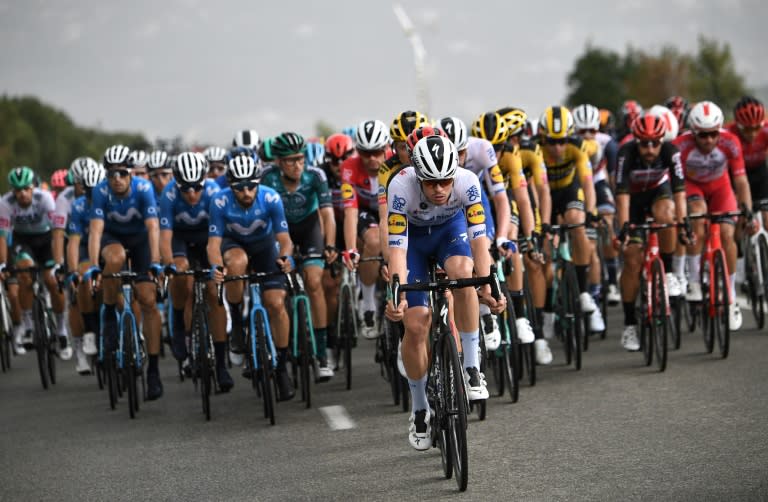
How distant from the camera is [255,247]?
34.3 feet

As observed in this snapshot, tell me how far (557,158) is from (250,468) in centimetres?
558

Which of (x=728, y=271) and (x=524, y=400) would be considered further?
(x=728, y=271)

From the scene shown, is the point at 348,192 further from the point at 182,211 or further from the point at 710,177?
the point at 710,177

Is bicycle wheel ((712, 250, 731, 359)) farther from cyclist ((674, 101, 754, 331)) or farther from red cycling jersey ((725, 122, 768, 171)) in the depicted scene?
red cycling jersey ((725, 122, 768, 171))

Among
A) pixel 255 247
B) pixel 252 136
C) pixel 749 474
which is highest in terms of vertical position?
pixel 252 136

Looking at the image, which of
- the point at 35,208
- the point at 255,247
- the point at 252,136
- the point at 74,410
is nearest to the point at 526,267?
the point at 255,247

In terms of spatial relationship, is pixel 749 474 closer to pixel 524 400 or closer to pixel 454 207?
pixel 454 207

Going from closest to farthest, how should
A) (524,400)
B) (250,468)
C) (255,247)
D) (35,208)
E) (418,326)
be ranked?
1. (418,326)
2. (250,468)
3. (524,400)
4. (255,247)
5. (35,208)

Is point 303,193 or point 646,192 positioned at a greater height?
point 303,193

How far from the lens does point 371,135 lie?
10.5 m

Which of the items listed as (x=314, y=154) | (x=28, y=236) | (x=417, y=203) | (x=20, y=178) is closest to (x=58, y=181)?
(x=28, y=236)

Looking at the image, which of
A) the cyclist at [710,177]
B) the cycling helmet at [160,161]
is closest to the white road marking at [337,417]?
the cyclist at [710,177]

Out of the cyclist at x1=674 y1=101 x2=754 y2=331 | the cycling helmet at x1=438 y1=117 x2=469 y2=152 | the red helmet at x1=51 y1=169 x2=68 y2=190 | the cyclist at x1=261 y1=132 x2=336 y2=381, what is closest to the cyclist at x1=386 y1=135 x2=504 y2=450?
the cycling helmet at x1=438 y1=117 x2=469 y2=152

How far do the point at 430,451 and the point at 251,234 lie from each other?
10.7ft
